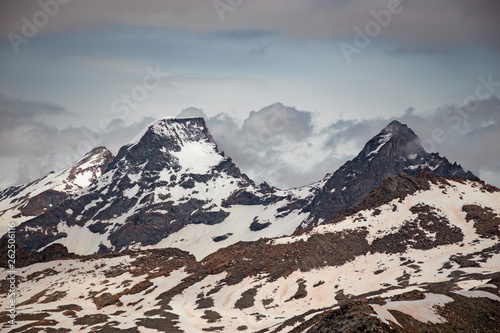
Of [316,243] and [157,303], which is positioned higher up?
[316,243]

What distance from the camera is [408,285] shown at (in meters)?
119

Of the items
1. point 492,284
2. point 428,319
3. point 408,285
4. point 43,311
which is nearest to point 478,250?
point 408,285

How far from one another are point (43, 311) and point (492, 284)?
400 ft

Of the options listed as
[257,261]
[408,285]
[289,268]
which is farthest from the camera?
[257,261]

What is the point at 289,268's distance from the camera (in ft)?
503

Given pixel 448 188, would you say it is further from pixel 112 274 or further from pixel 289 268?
pixel 112 274

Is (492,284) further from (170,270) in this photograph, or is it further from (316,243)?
(170,270)

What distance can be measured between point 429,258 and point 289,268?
41547mm

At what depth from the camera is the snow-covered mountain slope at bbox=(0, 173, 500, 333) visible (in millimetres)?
120625

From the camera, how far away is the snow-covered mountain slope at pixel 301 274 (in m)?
121

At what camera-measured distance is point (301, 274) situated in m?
150

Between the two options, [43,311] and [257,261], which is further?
[257,261]

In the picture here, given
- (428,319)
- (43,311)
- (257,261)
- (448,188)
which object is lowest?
(428,319)

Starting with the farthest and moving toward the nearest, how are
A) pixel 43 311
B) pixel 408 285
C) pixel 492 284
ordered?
pixel 43 311 → pixel 408 285 → pixel 492 284
